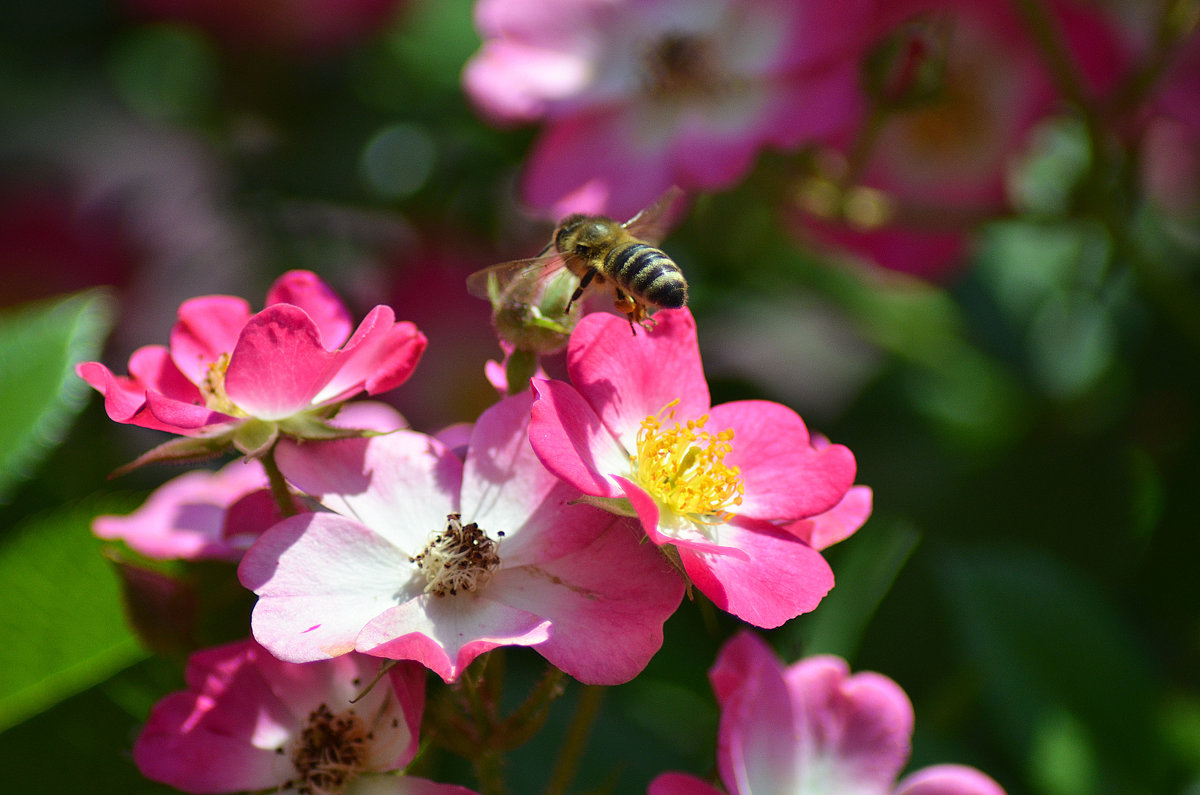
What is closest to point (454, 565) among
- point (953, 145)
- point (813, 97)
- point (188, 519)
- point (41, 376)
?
point (188, 519)

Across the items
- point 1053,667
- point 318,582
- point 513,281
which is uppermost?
point 513,281

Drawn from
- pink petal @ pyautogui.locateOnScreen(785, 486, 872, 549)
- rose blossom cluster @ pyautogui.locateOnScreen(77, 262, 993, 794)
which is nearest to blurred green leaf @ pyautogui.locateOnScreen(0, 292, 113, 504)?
rose blossom cluster @ pyautogui.locateOnScreen(77, 262, 993, 794)

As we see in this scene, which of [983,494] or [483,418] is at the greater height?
[483,418]

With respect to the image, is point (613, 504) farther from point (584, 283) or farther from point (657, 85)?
point (657, 85)

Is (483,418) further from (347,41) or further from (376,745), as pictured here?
(347,41)

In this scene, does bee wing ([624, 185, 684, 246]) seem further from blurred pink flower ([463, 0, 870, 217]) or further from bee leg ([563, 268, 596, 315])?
blurred pink flower ([463, 0, 870, 217])

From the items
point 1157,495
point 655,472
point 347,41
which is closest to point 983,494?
point 1157,495

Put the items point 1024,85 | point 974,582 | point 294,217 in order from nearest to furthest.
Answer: point 974,582
point 1024,85
point 294,217
